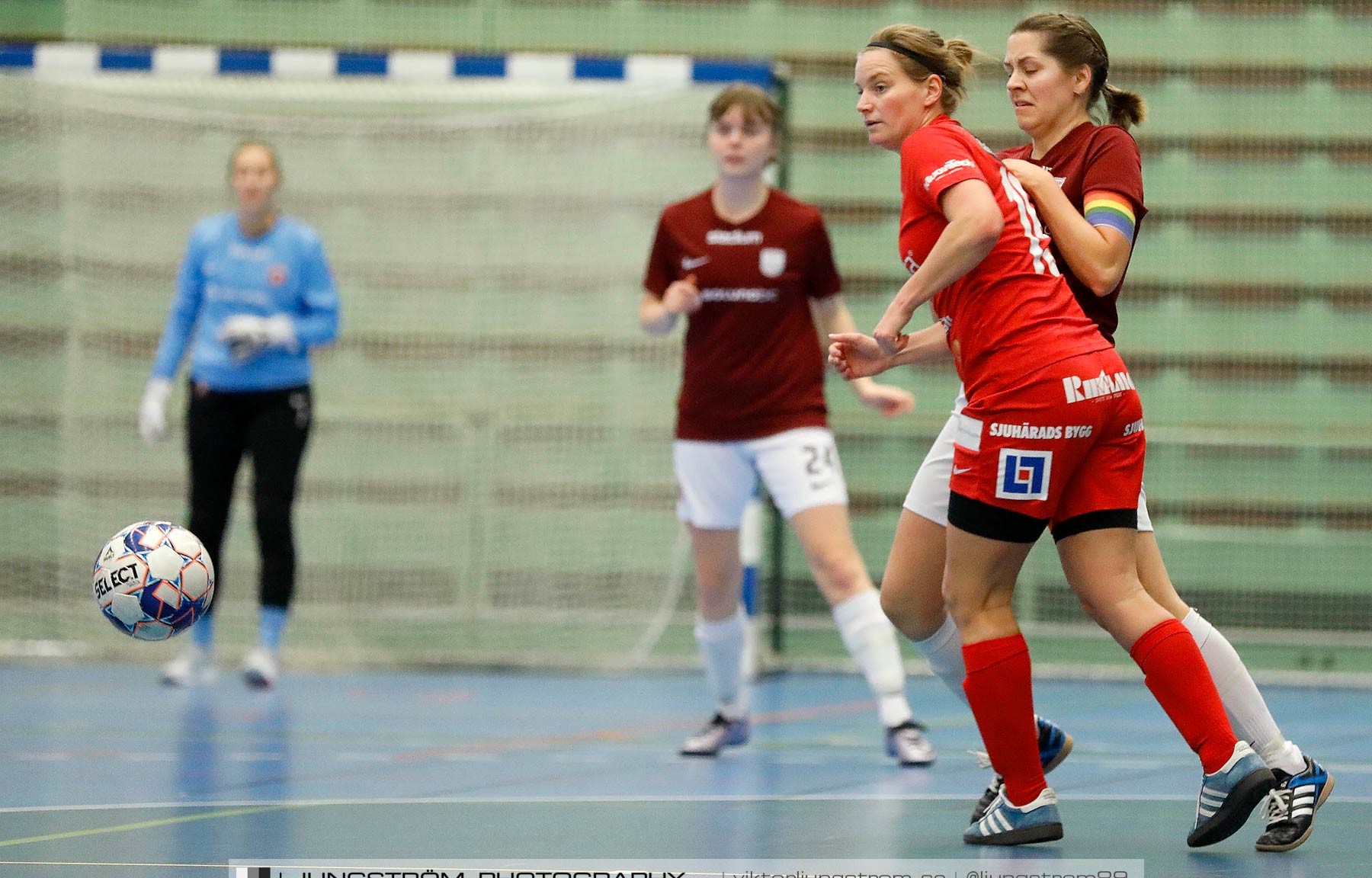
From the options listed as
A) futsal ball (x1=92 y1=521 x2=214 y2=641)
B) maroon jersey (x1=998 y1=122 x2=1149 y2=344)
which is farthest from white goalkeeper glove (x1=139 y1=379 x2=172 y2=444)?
maroon jersey (x1=998 y1=122 x2=1149 y2=344)

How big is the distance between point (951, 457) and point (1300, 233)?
533 centimetres

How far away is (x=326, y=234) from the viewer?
920 centimetres

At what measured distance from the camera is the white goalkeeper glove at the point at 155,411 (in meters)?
7.63

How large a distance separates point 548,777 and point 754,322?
1.52m

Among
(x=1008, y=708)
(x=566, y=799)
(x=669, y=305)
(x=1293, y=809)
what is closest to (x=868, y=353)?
(x=1008, y=708)

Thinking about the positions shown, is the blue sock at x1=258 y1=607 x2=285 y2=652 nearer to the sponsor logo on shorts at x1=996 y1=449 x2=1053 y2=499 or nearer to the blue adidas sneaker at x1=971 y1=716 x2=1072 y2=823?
the blue adidas sneaker at x1=971 y1=716 x2=1072 y2=823

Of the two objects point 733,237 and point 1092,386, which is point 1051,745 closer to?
point 1092,386

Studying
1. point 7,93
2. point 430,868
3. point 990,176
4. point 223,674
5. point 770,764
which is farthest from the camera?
point 7,93

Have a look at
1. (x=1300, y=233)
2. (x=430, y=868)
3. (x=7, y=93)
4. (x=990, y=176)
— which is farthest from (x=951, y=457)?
(x=7, y=93)

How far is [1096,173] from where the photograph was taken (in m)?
3.87

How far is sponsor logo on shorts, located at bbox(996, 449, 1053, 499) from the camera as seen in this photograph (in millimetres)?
3654

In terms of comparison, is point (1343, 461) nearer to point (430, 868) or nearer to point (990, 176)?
point (990, 176)

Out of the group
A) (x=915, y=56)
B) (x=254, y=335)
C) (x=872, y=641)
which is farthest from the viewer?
(x=254, y=335)

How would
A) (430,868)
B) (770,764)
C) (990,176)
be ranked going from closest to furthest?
(430,868)
(990,176)
(770,764)
